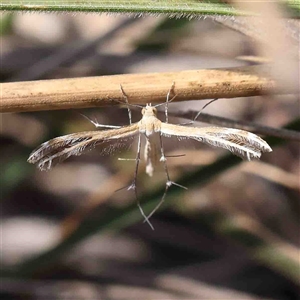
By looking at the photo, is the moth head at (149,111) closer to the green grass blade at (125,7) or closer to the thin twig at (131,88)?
the thin twig at (131,88)

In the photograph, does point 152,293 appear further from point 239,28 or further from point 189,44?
point 239,28

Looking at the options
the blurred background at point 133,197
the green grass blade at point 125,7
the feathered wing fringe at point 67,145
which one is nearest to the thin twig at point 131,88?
the feathered wing fringe at point 67,145

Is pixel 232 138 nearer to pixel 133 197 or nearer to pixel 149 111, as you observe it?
pixel 149 111

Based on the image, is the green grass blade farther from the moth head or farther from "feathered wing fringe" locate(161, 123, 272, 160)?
the moth head

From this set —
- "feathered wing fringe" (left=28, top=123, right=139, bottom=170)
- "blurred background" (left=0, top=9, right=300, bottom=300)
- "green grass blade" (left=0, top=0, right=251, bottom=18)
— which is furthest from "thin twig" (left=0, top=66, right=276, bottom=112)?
"blurred background" (left=0, top=9, right=300, bottom=300)

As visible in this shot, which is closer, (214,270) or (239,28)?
(239,28)

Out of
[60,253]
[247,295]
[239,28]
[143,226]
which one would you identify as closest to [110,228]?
[60,253]
